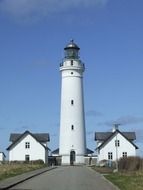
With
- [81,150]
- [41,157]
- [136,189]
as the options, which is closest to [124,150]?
[81,150]

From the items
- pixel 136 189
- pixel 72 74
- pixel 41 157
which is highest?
pixel 72 74

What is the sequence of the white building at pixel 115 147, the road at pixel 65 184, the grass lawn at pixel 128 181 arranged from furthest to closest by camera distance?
the white building at pixel 115 147, the grass lawn at pixel 128 181, the road at pixel 65 184

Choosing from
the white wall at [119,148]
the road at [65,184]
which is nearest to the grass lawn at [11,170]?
the road at [65,184]

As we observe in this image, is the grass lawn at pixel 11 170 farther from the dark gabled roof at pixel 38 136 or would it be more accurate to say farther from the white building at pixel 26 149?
the dark gabled roof at pixel 38 136

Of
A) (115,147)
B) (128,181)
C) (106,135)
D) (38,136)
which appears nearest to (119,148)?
(115,147)

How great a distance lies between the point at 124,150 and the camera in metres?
89.8

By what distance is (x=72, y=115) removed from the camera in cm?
8462

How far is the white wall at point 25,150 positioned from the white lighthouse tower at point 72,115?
5.69 meters

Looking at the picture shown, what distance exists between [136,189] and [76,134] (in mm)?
60851

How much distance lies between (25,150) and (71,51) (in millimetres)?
18620

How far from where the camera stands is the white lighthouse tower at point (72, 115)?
84875 mm

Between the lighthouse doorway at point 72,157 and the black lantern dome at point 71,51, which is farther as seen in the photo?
the black lantern dome at point 71,51

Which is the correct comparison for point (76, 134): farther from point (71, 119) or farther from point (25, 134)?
point (25, 134)

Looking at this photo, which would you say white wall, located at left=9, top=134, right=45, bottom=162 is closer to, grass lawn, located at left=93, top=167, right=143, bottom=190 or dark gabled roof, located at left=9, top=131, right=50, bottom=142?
dark gabled roof, located at left=9, top=131, right=50, bottom=142
